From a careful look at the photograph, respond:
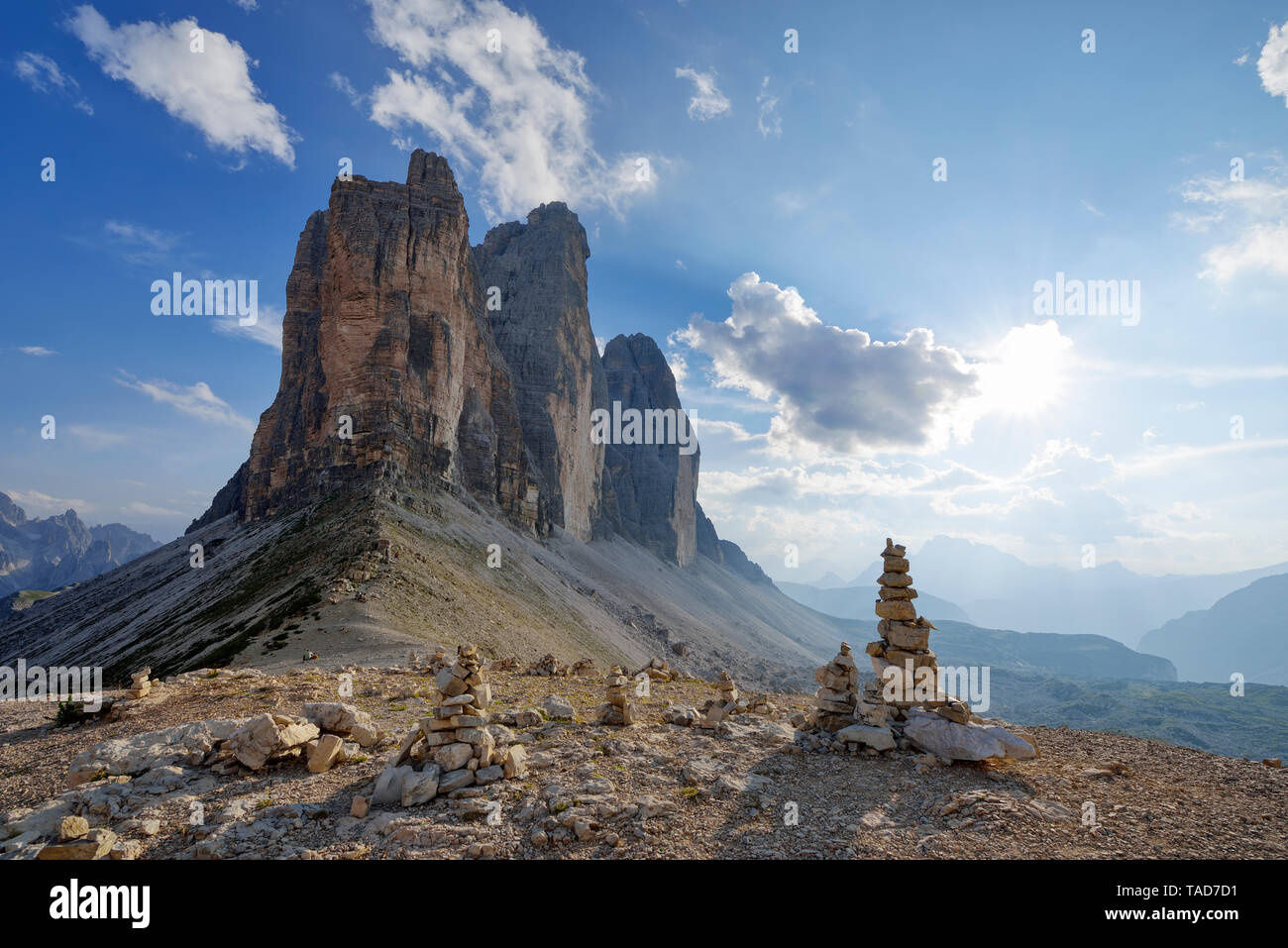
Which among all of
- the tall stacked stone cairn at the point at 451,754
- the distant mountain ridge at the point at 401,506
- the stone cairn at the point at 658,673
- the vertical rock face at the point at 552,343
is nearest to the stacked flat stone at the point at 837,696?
the tall stacked stone cairn at the point at 451,754

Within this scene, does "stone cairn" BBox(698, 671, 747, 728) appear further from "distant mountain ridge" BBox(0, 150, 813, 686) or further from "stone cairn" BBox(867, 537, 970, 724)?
"distant mountain ridge" BBox(0, 150, 813, 686)

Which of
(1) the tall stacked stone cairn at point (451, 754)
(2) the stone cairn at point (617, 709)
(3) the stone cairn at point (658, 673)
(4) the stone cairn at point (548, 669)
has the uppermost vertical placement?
(1) the tall stacked stone cairn at point (451, 754)

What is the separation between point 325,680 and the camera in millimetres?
19984

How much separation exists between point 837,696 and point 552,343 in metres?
130

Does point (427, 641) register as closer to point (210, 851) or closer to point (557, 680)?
point (557, 680)

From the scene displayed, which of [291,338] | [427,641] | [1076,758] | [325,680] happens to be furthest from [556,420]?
[1076,758]

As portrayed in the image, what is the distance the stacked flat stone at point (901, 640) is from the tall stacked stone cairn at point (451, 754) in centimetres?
1056

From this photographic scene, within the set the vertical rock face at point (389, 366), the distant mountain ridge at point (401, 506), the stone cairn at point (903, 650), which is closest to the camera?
the stone cairn at point (903, 650)

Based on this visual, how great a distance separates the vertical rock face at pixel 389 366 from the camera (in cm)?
7000

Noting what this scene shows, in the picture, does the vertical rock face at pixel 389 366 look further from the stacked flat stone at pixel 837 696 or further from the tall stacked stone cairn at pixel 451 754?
the stacked flat stone at pixel 837 696

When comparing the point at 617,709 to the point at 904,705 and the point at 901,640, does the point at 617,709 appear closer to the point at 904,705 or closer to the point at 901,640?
the point at 904,705

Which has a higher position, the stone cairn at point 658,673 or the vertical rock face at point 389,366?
the vertical rock face at point 389,366

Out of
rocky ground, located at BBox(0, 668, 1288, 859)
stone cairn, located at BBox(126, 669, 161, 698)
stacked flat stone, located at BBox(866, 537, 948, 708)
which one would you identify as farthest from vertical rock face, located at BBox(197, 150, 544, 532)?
stacked flat stone, located at BBox(866, 537, 948, 708)

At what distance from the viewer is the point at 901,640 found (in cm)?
1642
